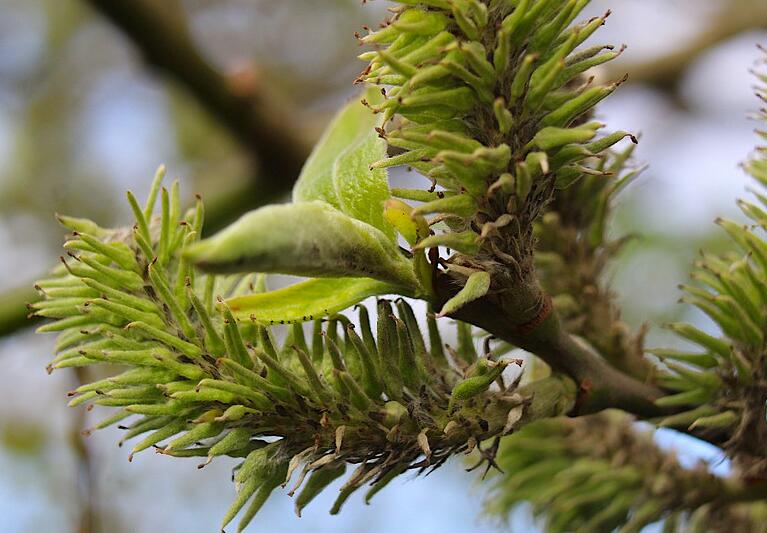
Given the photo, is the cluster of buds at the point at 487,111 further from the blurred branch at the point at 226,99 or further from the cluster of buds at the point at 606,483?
the blurred branch at the point at 226,99

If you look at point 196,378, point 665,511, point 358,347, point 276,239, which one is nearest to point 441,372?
point 358,347

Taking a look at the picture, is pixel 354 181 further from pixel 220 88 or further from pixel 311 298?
pixel 220 88

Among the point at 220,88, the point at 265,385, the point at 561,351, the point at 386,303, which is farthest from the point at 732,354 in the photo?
the point at 220,88

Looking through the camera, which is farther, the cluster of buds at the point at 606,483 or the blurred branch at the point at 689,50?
the blurred branch at the point at 689,50

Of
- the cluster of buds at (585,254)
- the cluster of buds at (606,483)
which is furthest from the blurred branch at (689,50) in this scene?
the cluster of buds at (606,483)

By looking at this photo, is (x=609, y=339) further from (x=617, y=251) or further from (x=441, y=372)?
(x=441, y=372)

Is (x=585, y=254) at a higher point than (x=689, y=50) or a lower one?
lower
